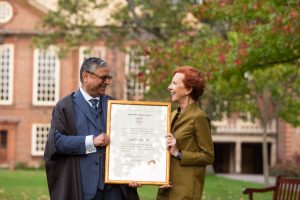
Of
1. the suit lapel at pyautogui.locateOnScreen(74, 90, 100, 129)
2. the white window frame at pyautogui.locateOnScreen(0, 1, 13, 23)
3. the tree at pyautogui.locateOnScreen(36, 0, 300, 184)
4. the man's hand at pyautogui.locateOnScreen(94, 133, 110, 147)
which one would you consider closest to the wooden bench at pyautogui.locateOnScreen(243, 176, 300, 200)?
the tree at pyautogui.locateOnScreen(36, 0, 300, 184)

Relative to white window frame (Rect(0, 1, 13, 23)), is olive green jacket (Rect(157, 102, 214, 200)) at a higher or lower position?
lower

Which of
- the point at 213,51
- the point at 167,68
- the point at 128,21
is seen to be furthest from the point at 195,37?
the point at 213,51

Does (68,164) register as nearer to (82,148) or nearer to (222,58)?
(82,148)

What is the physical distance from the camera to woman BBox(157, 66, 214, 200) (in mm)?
6113

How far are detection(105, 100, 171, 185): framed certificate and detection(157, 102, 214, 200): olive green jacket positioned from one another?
0.38 feet

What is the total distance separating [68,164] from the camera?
6.13 meters

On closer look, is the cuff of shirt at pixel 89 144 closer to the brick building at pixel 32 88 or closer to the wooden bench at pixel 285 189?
the wooden bench at pixel 285 189

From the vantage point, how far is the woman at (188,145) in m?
6.11

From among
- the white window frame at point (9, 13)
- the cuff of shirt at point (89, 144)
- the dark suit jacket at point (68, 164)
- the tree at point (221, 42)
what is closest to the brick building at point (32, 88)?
the white window frame at point (9, 13)

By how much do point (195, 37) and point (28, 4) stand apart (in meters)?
18.0

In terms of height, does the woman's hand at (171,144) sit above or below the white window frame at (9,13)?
below

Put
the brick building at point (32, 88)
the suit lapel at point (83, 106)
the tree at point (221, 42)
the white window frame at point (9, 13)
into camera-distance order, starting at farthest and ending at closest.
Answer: the white window frame at point (9, 13), the brick building at point (32, 88), the tree at point (221, 42), the suit lapel at point (83, 106)

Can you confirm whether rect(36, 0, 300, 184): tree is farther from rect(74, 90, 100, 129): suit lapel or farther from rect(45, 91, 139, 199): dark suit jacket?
rect(45, 91, 139, 199): dark suit jacket

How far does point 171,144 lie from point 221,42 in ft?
40.8
